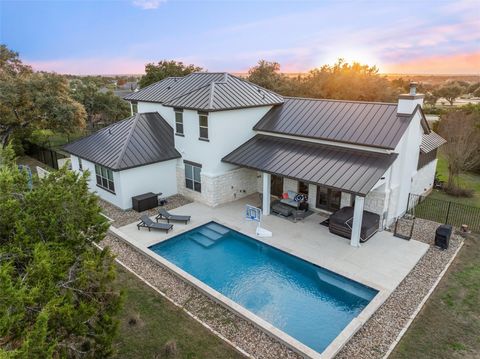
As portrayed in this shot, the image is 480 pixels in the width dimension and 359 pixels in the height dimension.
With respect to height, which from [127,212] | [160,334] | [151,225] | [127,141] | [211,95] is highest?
[211,95]

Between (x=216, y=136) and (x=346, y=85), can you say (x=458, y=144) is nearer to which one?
(x=216, y=136)

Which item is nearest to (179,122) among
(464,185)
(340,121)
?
(340,121)

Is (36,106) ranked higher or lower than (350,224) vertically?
higher

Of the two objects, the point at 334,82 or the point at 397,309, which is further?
the point at 334,82

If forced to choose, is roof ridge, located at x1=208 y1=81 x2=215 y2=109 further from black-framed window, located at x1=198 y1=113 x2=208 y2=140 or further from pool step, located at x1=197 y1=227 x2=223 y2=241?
pool step, located at x1=197 y1=227 x2=223 y2=241

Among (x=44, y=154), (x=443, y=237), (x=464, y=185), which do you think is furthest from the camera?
(x=44, y=154)

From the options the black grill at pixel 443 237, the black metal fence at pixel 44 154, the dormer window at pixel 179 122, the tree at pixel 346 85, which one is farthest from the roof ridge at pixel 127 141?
the tree at pixel 346 85

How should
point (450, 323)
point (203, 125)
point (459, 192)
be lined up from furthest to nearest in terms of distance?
point (459, 192) → point (203, 125) → point (450, 323)

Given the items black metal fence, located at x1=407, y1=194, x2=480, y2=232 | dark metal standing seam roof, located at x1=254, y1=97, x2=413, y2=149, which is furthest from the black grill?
dark metal standing seam roof, located at x1=254, y1=97, x2=413, y2=149
